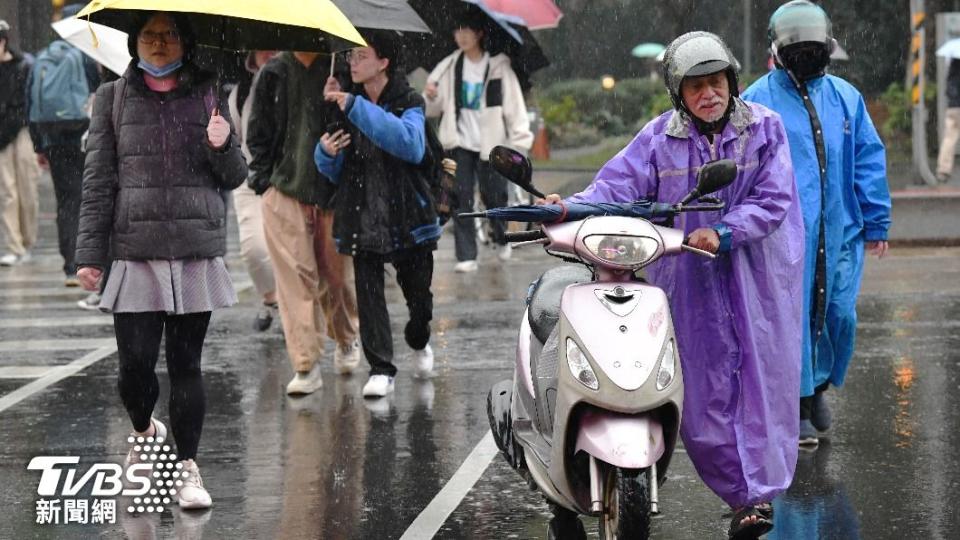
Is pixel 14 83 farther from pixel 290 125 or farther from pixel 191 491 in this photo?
pixel 191 491

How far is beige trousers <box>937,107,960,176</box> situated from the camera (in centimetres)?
2061

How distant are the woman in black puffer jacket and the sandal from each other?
2098mm

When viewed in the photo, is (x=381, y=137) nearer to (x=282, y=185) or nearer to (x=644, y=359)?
(x=282, y=185)

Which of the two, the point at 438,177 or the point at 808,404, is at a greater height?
the point at 438,177

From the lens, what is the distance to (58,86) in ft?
48.8

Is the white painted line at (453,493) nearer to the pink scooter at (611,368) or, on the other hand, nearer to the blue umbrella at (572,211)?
the pink scooter at (611,368)

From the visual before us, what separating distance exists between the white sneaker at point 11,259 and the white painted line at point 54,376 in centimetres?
532

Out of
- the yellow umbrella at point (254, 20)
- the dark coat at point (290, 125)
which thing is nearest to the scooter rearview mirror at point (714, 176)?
the yellow umbrella at point (254, 20)

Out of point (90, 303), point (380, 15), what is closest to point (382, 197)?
point (380, 15)

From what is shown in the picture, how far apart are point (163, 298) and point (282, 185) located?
260 centimetres

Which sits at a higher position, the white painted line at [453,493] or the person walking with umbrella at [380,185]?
the person walking with umbrella at [380,185]

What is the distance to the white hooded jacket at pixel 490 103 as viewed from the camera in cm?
1494

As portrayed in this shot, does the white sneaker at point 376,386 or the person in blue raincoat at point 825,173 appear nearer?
the person in blue raincoat at point 825,173

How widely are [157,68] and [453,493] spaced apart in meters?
2.05
